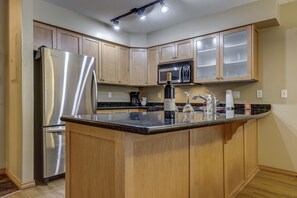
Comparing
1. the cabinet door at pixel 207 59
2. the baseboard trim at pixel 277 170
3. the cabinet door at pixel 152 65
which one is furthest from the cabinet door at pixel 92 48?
the baseboard trim at pixel 277 170

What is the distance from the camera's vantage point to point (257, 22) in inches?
119

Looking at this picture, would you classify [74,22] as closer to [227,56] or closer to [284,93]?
[227,56]

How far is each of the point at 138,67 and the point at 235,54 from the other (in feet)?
6.69

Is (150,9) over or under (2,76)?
over

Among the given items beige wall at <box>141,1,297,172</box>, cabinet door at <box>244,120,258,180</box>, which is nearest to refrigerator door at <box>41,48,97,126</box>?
cabinet door at <box>244,120,258,180</box>

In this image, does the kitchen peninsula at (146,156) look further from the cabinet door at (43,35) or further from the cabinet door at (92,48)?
the cabinet door at (92,48)

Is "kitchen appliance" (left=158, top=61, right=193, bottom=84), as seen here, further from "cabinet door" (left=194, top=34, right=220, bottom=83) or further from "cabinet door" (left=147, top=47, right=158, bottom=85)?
"cabinet door" (left=147, top=47, right=158, bottom=85)

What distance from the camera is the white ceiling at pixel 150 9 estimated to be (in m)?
3.10

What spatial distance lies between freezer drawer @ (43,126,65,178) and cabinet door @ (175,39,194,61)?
245 cm

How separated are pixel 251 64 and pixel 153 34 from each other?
2.15 metres

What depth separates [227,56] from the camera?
11.1 ft

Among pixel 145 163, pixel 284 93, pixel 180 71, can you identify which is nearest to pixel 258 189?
pixel 284 93

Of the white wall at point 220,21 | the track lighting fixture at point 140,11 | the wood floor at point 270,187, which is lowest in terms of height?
the wood floor at point 270,187

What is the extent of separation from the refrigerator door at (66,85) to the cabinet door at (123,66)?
1067 mm
